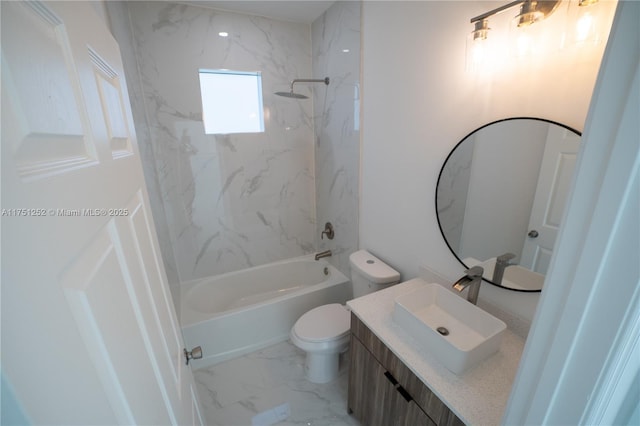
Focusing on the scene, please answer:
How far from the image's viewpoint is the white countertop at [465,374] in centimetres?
83

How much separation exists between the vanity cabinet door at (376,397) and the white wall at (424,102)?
23.5 inches

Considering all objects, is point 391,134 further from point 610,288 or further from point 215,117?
point 215,117

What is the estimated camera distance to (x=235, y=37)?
7.15 ft

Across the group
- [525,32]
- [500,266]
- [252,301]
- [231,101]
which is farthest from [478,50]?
[252,301]

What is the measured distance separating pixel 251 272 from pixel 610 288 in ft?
8.67

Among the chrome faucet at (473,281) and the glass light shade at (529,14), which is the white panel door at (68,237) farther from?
the glass light shade at (529,14)

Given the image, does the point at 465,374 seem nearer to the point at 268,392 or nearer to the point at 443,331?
the point at 443,331

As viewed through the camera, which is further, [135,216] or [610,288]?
[135,216]

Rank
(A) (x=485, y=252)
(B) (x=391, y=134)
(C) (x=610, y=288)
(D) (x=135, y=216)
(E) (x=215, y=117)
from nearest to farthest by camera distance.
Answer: (C) (x=610, y=288), (D) (x=135, y=216), (A) (x=485, y=252), (B) (x=391, y=134), (E) (x=215, y=117)

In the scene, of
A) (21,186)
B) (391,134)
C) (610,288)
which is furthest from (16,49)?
(391,134)

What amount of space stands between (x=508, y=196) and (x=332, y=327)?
1.28 m

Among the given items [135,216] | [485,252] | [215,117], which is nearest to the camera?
[135,216]

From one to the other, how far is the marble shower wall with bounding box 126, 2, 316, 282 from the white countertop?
1.68 meters

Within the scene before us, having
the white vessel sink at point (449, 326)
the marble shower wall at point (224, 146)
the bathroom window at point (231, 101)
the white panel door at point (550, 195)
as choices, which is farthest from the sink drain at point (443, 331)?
the bathroom window at point (231, 101)
